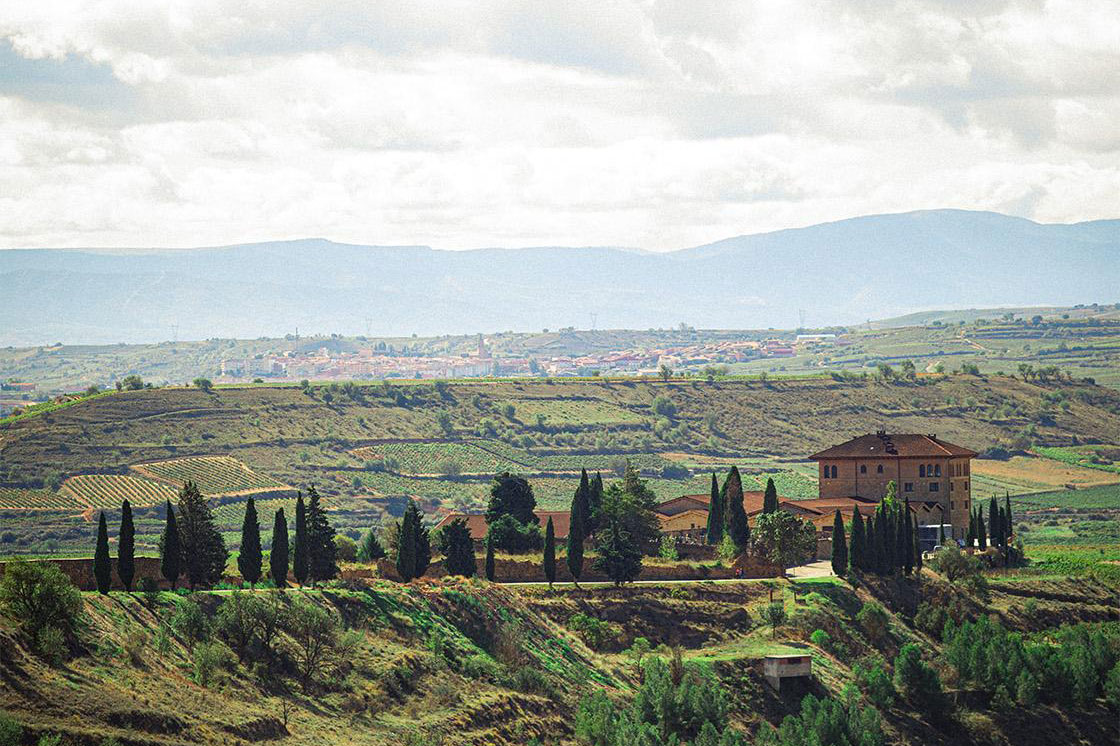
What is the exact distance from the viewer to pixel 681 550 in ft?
337

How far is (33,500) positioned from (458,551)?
90.4 meters

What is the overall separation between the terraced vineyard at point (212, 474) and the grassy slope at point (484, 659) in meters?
96.1

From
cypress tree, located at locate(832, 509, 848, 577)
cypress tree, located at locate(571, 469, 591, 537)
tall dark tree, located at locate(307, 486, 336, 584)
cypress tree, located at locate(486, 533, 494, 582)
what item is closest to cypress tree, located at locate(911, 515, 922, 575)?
cypress tree, located at locate(832, 509, 848, 577)

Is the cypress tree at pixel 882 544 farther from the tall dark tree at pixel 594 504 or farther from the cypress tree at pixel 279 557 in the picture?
the cypress tree at pixel 279 557

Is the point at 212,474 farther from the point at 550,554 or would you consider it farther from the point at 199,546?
the point at 199,546

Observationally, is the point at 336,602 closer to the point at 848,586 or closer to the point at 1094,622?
the point at 848,586

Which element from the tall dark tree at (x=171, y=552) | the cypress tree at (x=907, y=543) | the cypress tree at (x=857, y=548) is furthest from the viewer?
the cypress tree at (x=907, y=543)

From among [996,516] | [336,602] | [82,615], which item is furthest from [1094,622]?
[82,615]

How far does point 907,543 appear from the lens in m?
103

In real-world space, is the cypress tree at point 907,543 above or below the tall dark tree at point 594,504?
below

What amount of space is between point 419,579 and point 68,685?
30.4 meters

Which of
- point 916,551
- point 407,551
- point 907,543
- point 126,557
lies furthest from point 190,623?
point 916,551

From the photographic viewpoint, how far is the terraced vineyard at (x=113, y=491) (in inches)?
6816

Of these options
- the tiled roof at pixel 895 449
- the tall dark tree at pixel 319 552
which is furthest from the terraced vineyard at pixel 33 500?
the tall dark tree at pixel 319 552
